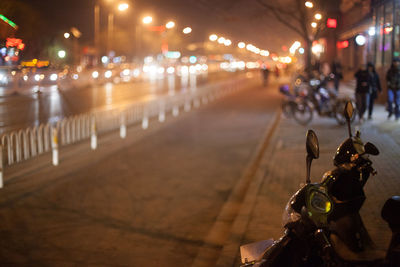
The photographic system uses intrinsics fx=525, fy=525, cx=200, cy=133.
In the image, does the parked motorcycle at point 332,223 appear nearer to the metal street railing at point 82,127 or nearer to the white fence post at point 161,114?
the metal street railing at point 82,127

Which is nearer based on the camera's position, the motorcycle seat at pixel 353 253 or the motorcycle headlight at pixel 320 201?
the motorcycle headlight at pixel 320 201

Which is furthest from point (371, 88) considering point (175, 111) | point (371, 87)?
point (175, 111)

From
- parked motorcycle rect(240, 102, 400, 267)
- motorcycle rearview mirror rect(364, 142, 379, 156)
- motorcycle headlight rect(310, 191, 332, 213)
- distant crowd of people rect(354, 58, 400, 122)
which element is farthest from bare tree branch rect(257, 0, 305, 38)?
motorcycle headlight rect(310, 191, 332, 213)

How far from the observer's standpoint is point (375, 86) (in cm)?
1462

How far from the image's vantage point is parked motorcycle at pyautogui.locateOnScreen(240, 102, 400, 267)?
11.1 feet

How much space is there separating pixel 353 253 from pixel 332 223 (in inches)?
10.9

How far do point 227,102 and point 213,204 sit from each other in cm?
1959

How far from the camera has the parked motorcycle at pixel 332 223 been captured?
338cm

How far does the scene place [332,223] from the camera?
407cm

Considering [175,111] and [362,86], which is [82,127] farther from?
[175,111]

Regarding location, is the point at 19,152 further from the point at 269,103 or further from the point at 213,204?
the point at 269,103

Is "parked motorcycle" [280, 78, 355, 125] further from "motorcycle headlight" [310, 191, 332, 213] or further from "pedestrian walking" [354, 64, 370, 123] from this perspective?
"motorcycle headlight" [310, 191, 332, 213]

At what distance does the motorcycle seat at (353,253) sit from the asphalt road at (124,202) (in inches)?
76.7

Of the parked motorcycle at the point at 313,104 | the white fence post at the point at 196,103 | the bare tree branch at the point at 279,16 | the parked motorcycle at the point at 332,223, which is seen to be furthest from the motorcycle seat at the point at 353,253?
the white fence post at the point at 196,103
